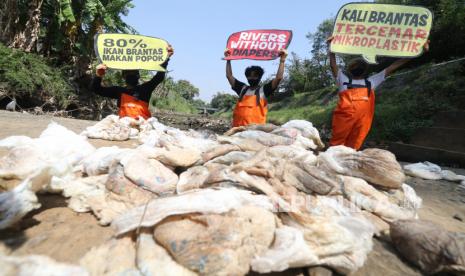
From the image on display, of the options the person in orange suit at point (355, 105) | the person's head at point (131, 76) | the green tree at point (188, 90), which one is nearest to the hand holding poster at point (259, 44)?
the person in orange suit at point (355, 105)

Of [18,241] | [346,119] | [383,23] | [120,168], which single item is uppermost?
[383,23]

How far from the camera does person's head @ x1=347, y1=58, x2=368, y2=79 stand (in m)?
3.57

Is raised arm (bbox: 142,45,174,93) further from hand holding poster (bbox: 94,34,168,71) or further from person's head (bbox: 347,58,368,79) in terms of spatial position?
person's head (bbox: 347,58,368,79)

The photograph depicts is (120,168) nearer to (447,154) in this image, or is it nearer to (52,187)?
(52,187)

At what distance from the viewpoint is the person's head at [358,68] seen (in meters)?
3.57

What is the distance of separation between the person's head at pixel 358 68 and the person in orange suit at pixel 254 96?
34.0 inches

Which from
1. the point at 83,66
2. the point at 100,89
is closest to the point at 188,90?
the point at 83,66

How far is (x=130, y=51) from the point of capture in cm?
401

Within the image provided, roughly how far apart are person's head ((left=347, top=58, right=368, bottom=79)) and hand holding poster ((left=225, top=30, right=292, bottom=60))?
2.81 ft

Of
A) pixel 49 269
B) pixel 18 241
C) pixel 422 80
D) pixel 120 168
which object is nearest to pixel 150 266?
pixel 49 269

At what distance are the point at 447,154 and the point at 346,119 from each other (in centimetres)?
288

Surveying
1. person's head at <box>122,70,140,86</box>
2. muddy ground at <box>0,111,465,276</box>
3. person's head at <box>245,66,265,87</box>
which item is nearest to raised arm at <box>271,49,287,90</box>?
person's head at <box>245,66,265,87</box>

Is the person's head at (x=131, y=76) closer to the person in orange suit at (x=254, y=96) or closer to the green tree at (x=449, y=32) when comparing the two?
the person in orange suit at (x=254, y=96)

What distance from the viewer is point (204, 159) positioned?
217cm
